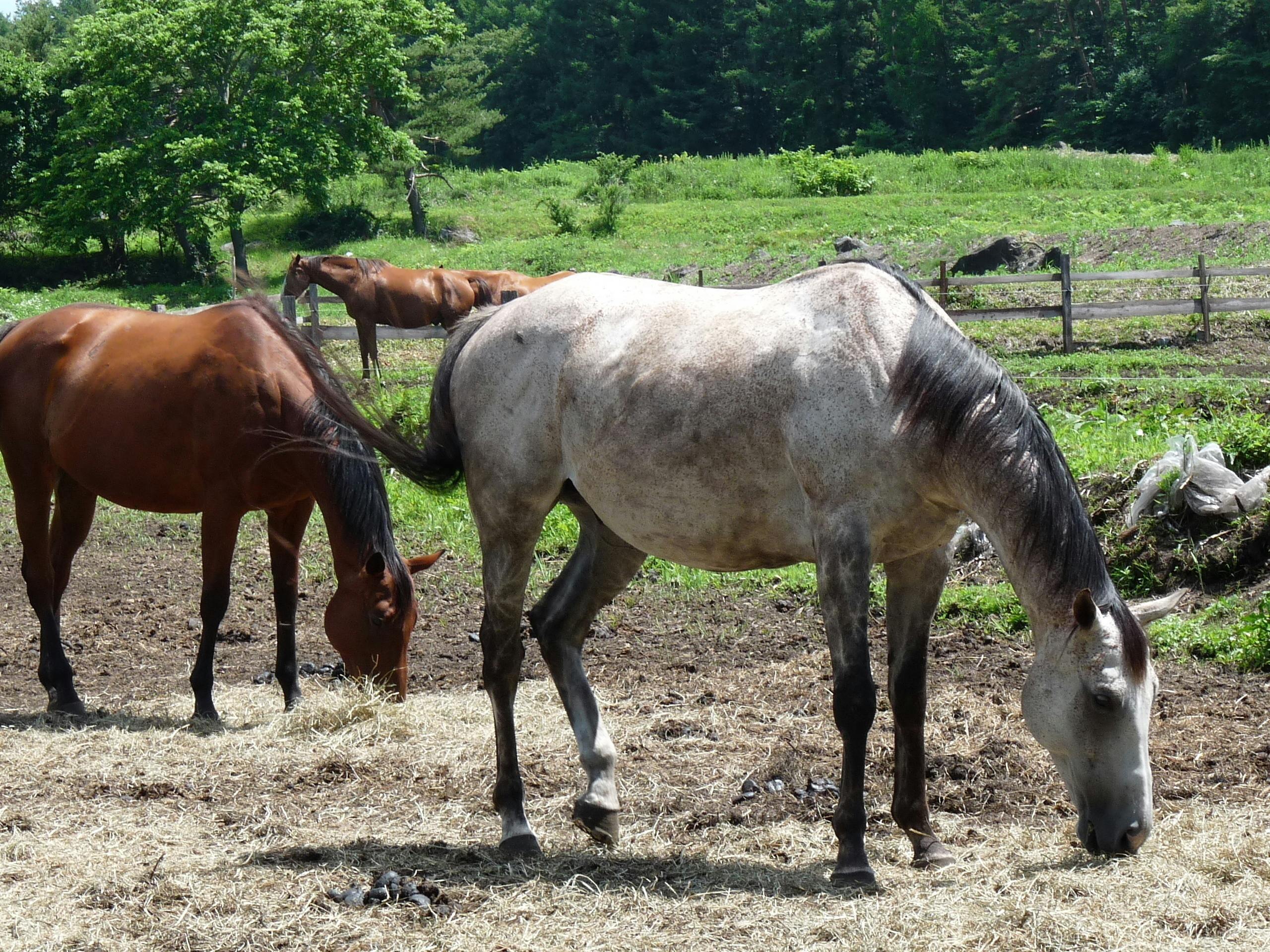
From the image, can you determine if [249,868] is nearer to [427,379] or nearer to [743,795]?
[743,795]

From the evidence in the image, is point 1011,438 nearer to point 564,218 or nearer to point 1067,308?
point 1067,308

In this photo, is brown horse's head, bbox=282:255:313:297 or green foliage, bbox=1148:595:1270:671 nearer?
green foliage, bbox=1148:595:1270:671

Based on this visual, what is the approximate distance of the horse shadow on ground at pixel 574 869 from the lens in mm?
3713

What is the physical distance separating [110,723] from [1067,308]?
44.2ft

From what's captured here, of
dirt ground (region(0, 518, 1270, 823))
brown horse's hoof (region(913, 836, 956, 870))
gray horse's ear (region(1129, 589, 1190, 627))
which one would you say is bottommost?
dirt ground (region(0, 518, 1270, 823))

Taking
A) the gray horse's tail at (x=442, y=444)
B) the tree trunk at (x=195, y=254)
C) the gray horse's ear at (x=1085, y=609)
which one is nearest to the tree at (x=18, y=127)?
the tree trunk at (x=195, y=254)

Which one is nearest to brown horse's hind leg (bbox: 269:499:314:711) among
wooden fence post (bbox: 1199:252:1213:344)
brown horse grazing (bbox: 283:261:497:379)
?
brown horse grazing (bbox: 283:261:497:379)

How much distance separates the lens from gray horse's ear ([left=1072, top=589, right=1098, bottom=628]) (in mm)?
3254

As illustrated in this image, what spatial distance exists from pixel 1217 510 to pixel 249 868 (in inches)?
203

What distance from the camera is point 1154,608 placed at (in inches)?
142

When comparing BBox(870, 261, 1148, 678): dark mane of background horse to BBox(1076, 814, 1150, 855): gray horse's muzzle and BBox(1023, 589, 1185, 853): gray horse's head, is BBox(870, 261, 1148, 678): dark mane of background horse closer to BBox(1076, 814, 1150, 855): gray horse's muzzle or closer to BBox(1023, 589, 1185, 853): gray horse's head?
BBox(1023, 589, 1185, 853): gray horse's head

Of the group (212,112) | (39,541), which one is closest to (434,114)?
(212,112)

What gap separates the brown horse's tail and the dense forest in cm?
1784

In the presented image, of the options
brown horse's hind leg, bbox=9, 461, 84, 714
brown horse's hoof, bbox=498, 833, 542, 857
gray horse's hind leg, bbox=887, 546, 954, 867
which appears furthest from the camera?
brown horse's hind leg, bbox=9, 461, 84, 714
